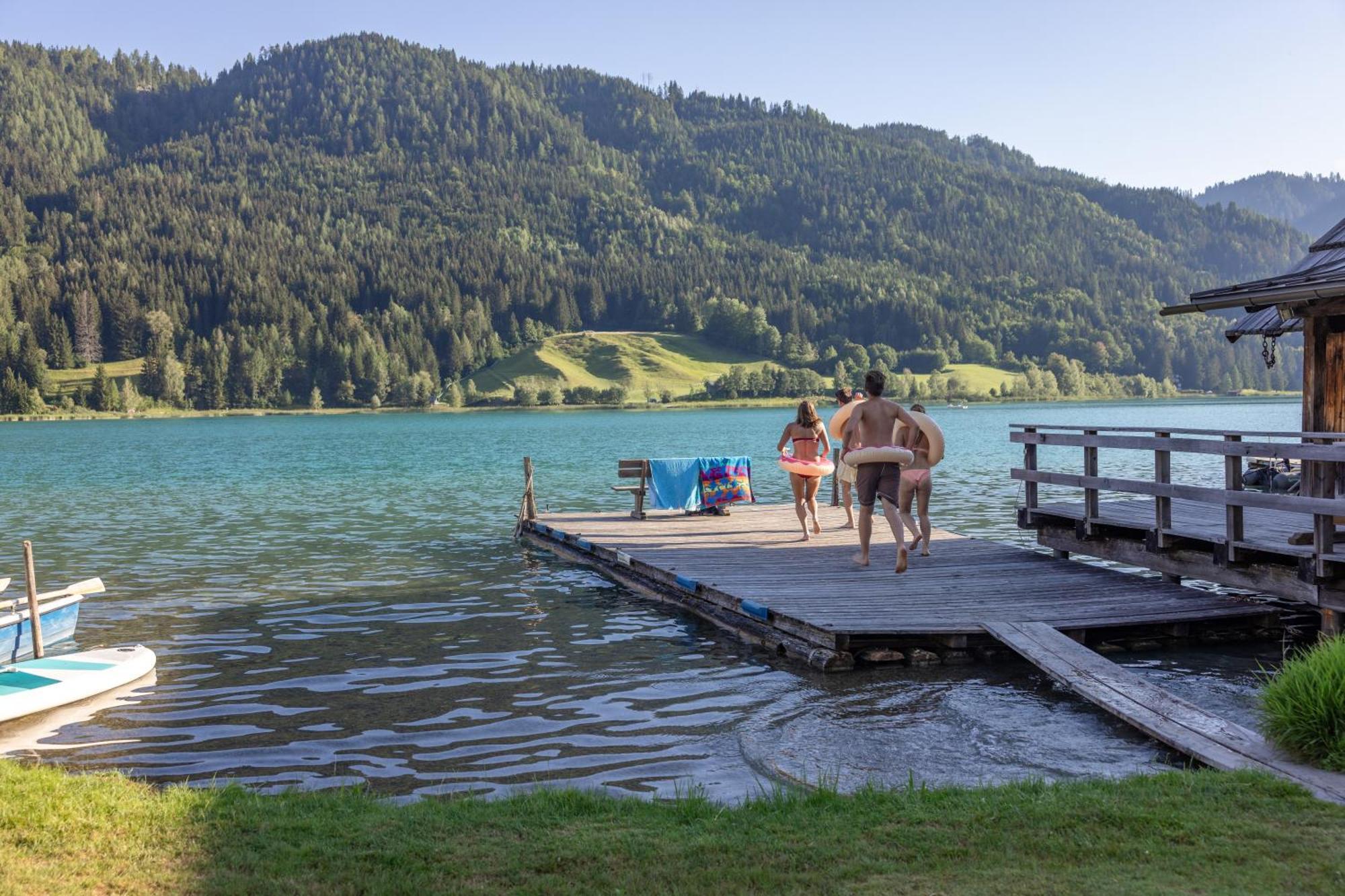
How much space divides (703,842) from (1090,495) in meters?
10.7

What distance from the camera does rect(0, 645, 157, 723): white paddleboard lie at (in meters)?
10.4

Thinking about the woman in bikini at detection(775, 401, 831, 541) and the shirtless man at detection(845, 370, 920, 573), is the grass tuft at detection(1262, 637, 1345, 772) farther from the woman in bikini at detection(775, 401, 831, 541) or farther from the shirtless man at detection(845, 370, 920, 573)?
the woman in bikini at detection(775, 401, 831, 541)

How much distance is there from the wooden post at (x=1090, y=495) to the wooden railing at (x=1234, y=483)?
0.01 m

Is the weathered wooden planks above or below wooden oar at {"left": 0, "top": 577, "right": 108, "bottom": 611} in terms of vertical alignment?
below

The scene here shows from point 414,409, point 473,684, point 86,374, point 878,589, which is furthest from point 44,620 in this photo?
point 86,374

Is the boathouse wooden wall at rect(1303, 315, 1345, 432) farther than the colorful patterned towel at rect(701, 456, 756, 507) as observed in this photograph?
No

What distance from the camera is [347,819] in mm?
6523

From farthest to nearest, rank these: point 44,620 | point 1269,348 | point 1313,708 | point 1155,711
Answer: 1. point 1269,348
2. point 44,620
3. point 1155,711
4. point 1313,708

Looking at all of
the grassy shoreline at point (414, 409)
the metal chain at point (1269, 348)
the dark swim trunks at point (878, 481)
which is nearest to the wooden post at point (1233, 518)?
the dark swim trunks at point (878, 481)

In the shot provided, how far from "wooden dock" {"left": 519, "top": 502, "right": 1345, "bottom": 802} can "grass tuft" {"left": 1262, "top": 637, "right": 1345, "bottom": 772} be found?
5.3 inches

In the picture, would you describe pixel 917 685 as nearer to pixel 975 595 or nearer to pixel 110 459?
pixel 975 595

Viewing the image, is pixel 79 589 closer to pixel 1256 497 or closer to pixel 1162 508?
pixel 1162 508

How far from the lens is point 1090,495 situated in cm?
1512

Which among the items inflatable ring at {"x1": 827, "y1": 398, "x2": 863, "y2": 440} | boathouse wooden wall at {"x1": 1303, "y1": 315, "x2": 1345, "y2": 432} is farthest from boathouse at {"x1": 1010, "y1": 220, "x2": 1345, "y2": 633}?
inflatable ring at {"x1": 827, "y1": 398, "x2": 863, "y2": 440}
